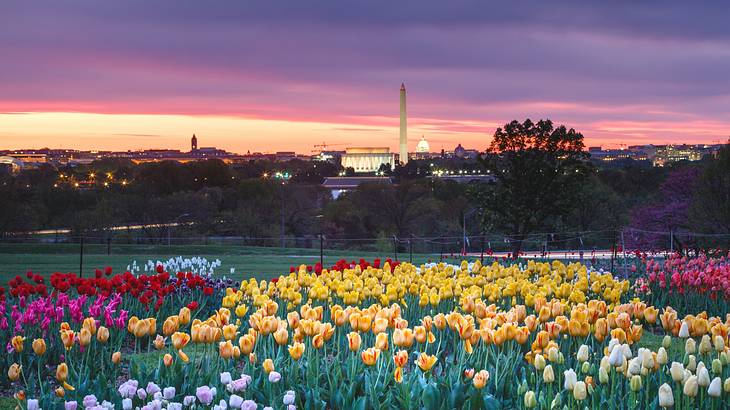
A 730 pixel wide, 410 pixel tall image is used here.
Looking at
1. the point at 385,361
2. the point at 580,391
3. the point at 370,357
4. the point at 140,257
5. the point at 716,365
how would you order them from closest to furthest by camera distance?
the point at 580,391 < the point at 716,365 < the point at 370,357 < the point at 385,361 < the point at 140,257

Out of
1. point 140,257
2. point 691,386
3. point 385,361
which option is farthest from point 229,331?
point 140,257

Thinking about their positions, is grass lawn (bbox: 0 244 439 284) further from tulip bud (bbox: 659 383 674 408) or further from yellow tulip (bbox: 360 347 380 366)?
tulip bud (bbox: 659 383 674 408)

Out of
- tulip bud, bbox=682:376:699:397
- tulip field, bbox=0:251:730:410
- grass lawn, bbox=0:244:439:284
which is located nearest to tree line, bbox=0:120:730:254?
grass lawn, bbox=0:244:439:284

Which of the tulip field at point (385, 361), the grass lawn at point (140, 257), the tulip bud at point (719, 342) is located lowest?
the grass lawn at point (140, 257)

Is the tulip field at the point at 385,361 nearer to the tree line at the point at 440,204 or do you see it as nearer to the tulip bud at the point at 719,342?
the tulip bud at the point at 719,342

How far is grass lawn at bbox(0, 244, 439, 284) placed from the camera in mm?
27938

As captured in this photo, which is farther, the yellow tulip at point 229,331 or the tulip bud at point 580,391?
the yellow tulip at point 229,331

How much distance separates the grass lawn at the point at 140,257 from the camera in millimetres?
27938

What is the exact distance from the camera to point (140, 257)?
33.0 m

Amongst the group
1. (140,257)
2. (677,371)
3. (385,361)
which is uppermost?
(677,371)

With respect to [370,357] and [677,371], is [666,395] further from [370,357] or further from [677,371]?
[370,357]

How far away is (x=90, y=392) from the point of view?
7.37 m

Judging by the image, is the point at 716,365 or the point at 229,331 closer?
the point at 716,365

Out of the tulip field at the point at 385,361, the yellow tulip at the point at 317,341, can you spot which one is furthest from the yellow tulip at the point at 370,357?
the yellow tulip at the point at 317,341
